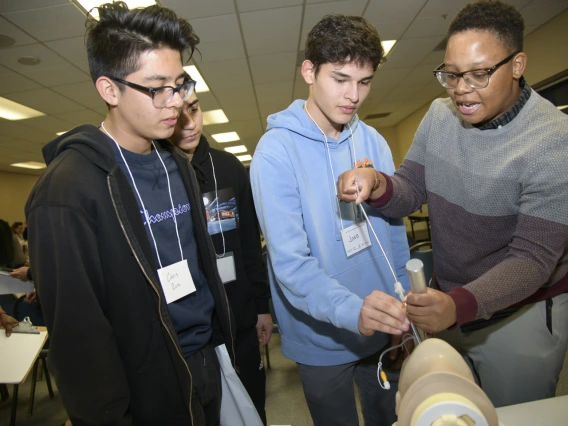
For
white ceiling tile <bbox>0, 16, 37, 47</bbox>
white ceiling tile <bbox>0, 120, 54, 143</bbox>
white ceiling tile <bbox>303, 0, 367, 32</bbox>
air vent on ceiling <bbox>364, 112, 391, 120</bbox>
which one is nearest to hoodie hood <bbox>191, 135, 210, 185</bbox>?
white ceiling tile <bbox>303, 0, 367, 32</bbox>

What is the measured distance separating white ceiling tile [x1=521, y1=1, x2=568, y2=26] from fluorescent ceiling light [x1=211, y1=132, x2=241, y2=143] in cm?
704

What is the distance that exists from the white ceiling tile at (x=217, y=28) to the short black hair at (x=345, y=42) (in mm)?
3006

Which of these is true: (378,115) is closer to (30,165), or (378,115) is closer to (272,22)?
(272,22)

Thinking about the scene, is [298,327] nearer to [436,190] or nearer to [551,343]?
[436,190]

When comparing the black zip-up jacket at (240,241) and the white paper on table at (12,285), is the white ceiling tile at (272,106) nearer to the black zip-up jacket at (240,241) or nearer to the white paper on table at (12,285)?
the white paper on table at (12,285)

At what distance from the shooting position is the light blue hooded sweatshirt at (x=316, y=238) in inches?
43.0

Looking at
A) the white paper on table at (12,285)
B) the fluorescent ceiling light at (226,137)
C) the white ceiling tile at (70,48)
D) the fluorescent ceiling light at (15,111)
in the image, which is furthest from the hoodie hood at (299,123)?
the fluorescent ceiling light at (226,137)

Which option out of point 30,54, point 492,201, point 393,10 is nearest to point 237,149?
point 30,54

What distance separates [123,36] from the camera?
1167 millimetres

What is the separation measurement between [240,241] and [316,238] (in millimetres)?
718

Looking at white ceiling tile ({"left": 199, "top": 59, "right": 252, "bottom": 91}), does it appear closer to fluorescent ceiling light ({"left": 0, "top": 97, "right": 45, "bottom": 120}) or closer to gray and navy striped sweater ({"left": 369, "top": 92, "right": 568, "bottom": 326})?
fluorescent ceiling light ({"left": 0, "top": 97, "right": 45, "bottom": 120})

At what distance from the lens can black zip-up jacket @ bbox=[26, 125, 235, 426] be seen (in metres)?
0.94

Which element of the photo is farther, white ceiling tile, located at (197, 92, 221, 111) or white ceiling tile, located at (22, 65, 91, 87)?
white ceiling tile, located at (197, 92, 221, 111)

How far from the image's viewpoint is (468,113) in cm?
114
